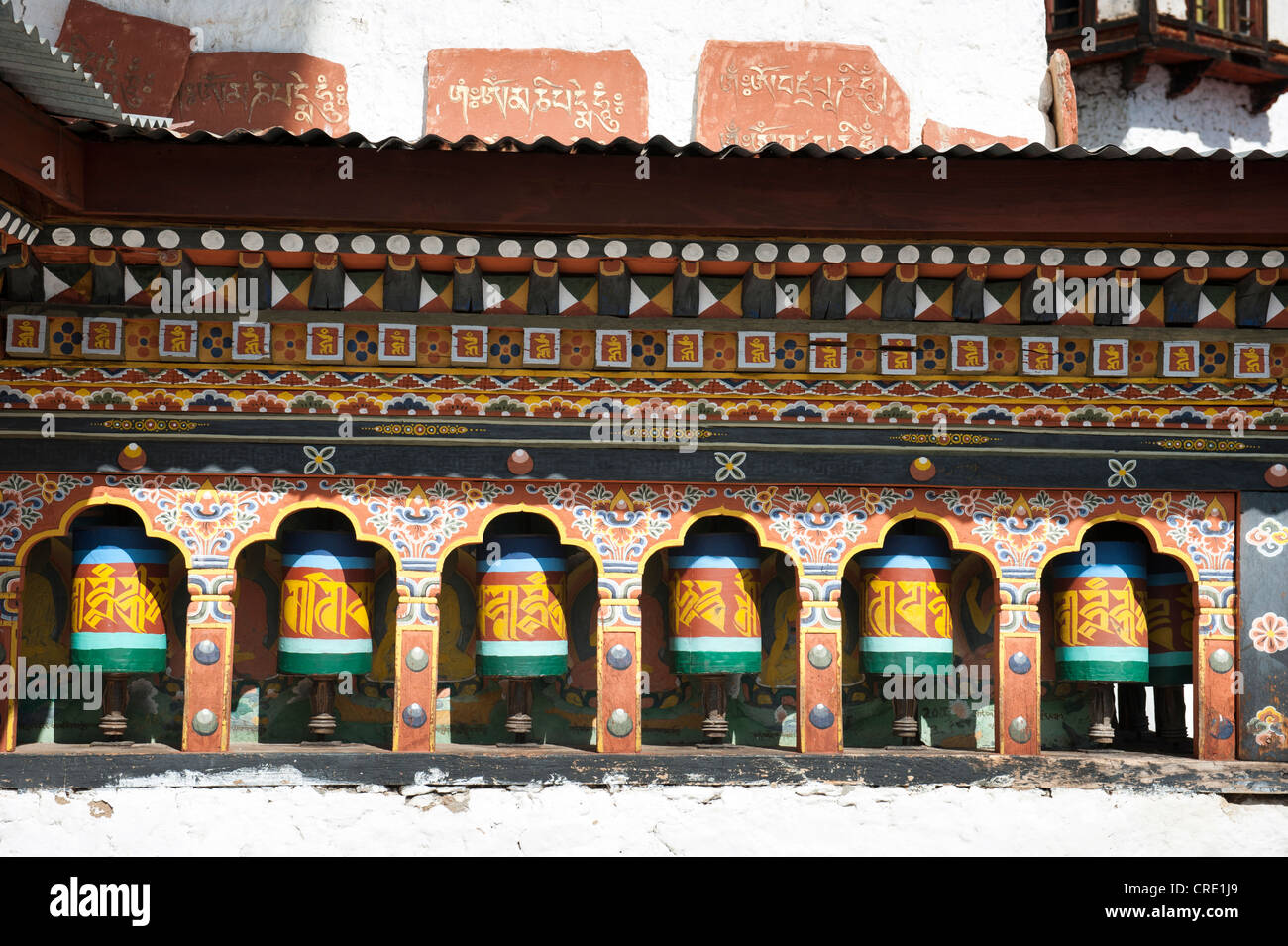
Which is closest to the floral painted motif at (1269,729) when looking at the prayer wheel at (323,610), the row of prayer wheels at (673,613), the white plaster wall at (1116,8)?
the row of prayer wheels at (673,613)

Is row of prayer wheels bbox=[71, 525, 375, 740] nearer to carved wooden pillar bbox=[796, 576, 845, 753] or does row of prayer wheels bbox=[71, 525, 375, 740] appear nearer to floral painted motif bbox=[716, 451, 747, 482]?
floral painted motif bbox=[716, 451, 747, 482]

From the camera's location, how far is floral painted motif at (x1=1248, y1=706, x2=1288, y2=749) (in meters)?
5.29

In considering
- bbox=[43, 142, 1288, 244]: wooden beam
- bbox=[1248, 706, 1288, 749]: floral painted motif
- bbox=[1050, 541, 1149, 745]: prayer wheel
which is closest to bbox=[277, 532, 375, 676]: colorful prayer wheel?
bbox=[43, 142, 1288, 244]: wooden beam

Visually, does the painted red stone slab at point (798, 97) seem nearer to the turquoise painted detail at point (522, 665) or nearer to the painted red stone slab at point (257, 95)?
the painted red stone slab at point (257, 95)

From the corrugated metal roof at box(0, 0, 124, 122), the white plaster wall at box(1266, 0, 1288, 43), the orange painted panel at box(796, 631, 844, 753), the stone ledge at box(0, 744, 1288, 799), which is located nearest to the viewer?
the corrugated metal roof at box(0, 0, 124, 122)

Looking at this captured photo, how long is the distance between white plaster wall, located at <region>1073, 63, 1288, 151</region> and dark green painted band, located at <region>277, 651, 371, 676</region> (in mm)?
5806

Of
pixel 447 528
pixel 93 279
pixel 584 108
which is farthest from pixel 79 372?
pixel 584 108

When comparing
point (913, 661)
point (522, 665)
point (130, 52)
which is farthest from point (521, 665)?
point (130, 52)

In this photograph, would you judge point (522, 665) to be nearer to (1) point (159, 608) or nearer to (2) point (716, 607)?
(2) point (716, 607)

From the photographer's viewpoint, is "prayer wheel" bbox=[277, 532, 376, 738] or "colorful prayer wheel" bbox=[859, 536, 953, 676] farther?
"colorful prayer wheel" bbox=[859, 536, 953, 676]

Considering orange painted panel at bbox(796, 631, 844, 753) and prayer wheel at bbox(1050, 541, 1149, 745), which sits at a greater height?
prayer wheel at bbox(1050, 541, 1149, 745)

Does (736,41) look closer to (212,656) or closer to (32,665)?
(212,656)

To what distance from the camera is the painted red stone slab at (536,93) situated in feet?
20.6

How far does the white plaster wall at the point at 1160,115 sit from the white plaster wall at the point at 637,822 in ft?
16.1
